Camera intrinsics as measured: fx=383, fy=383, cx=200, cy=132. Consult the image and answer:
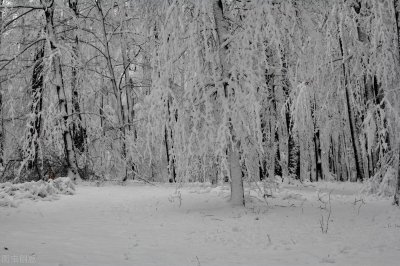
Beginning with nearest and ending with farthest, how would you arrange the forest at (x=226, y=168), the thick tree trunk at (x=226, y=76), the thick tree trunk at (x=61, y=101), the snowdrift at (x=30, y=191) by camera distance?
the forest at (x=226, y=168)
the thick tree trunk at (x=226, y=76)
the snowdrift at (x=30, y=191)
the thick tree trunk at (x=61, y=101)

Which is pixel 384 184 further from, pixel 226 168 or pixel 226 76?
pixel 226 76

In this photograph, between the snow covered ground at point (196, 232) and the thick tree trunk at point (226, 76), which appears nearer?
the snow covered ground at point (196, 232)

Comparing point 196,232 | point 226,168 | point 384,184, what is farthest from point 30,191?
point 384,184

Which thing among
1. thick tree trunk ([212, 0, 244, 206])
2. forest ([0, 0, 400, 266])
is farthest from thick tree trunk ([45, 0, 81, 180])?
thick tree trunk ([212, 0, 244, 206])

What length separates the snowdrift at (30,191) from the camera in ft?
29.6

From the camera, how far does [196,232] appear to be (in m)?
6.71

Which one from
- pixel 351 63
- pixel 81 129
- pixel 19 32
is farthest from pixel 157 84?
pixel 19 32

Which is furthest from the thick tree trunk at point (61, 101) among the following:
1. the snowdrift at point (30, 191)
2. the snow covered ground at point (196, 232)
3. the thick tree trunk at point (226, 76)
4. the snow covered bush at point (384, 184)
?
the snow covered bush at point (384, 184)

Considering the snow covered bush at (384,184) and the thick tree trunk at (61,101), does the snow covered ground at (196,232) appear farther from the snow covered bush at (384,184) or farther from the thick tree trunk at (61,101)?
the thick tree trunk at (61,101)

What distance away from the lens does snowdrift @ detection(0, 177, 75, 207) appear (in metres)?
9.02

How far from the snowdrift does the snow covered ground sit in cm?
32

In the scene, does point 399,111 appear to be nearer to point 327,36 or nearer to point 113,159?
point 327,36

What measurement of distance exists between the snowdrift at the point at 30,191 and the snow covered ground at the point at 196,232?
32cm

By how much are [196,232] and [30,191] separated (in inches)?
213
